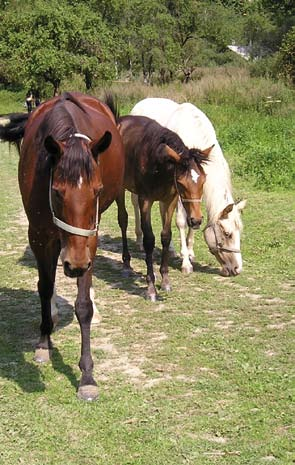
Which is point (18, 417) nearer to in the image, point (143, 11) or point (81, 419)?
point (81, 419)

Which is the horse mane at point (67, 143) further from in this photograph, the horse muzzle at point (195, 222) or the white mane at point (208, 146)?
the white mane at point (208, 146)

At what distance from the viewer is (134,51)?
129 feet

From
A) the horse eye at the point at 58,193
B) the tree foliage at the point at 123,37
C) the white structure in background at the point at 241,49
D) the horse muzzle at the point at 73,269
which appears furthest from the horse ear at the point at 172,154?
the white structure in background at the point at 241,49

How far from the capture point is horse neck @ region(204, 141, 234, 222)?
19.9 ft

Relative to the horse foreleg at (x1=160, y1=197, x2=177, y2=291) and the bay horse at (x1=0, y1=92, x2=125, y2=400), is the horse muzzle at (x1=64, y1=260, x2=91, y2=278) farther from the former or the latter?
the horse foreleg at (x1=160, y1=197, x2=177, y2=291)

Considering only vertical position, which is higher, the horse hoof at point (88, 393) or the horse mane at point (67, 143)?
the horse mane at point (67, 143)

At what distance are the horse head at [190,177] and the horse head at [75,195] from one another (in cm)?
224

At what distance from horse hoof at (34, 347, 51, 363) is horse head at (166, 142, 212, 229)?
1.93 m

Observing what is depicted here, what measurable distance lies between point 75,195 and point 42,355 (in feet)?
5.04

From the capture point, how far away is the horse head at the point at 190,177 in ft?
17.6

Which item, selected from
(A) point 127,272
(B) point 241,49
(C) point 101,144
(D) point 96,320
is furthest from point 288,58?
(B) point 241,49

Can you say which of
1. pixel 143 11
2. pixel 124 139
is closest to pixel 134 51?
pixel 143 11

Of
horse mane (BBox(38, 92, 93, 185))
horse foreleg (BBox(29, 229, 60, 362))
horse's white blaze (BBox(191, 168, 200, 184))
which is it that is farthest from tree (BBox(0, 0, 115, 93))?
horse mane (BBox(38, 92, 93, 185))

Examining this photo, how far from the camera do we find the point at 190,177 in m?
5.36
